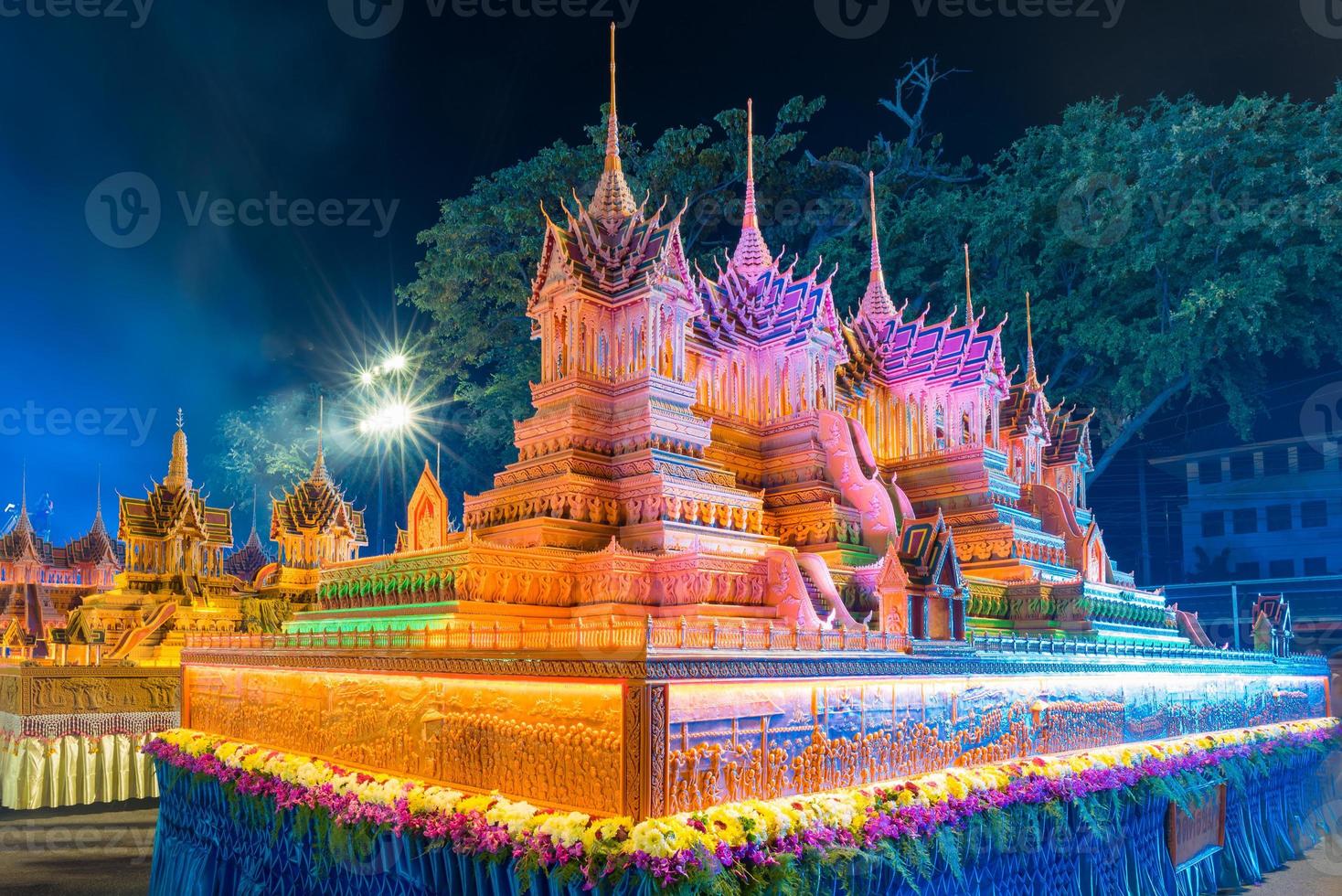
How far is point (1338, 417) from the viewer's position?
31625 mm

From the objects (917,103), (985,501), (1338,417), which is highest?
(917,103)

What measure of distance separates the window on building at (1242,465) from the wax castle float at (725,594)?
12292 mm

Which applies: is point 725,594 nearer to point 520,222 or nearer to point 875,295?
point 875,295

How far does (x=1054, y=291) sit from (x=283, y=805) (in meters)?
31.0

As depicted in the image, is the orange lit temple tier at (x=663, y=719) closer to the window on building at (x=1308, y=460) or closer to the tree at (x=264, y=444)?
the window on building at (x=1308, y=460)

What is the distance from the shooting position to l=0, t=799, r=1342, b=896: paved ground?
12.3 metres

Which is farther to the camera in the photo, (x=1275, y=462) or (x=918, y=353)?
(x=1275, y=462)

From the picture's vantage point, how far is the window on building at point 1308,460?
103 ft

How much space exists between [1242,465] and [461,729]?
31568 mm

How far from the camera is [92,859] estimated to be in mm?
13680

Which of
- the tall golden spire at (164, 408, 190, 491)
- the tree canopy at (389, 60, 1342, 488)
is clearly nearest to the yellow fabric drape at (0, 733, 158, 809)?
the tall golden spire at (164, 408, 190, 491)

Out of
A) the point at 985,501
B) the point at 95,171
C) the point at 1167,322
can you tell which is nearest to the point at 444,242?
the point at 95,171

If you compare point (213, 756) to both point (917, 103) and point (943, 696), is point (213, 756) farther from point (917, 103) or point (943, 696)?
point (917, 103)

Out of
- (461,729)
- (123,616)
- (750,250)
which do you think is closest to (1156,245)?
(750,250)
